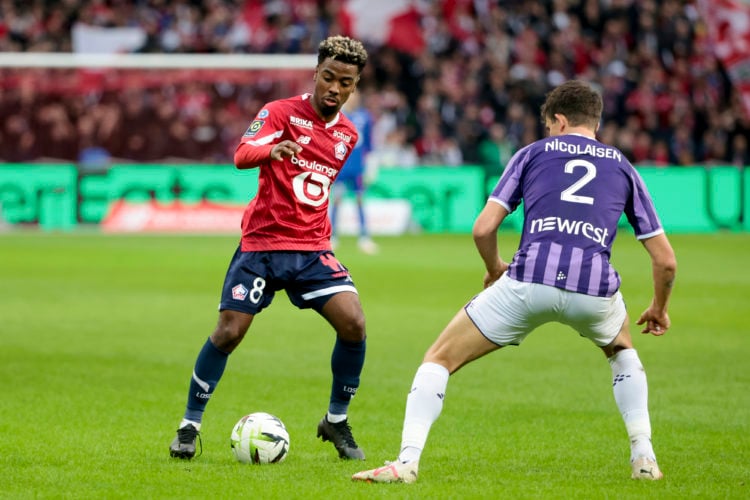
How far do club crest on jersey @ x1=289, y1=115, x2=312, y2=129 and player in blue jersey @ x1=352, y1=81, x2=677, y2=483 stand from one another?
1.33 metres

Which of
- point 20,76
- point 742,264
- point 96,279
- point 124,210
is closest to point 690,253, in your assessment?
point 742,264

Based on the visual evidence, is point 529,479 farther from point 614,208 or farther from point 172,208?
point 172,208

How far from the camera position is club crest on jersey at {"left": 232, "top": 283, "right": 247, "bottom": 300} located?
21.5ft

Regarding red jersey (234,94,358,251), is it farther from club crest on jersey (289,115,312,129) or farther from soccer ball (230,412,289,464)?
soccer ball (230,412,289,464)

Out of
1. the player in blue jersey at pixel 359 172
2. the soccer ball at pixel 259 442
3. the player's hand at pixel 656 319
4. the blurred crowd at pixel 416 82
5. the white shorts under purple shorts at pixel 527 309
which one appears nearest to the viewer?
the white shorts under purple shorts at pixel 527 309

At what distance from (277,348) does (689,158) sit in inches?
712

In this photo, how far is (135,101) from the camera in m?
27.2

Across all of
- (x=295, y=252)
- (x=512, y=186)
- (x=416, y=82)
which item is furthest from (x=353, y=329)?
(x=416, y=82)

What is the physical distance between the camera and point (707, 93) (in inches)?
1177

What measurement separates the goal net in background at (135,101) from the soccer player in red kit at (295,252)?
20.3 meters

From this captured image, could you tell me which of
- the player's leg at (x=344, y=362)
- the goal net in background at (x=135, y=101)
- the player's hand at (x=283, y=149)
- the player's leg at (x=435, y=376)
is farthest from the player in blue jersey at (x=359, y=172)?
the player's leg at (x=435, y=376)

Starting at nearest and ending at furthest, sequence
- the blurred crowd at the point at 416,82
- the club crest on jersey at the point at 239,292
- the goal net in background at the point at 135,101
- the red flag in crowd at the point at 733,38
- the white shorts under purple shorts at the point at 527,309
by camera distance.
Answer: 1. the white shorts under purple shorts at the point at 527,309
2. the club crest on jersey at the point at 239,292
3. the goal net in background at the point at 135,101
4. the blurred crowd at the point at 416,82
5. the red flag in crowd at the point at 733,38

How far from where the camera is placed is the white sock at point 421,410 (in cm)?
578

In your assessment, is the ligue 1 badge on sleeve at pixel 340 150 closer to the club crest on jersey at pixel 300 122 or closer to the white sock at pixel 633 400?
the club crest on jersey at pixel 300 122
